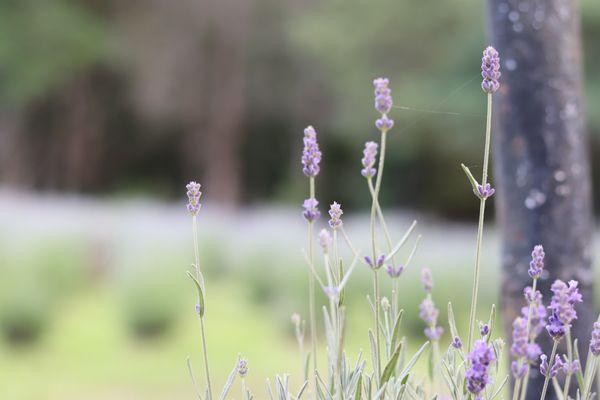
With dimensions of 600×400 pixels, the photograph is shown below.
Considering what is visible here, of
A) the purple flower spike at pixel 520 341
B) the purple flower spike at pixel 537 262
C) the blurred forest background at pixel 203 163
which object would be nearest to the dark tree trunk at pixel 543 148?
the blurred forest background at pixel 203 163

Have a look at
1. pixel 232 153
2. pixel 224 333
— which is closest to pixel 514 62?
pixel 224 333

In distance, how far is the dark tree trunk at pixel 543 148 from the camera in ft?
7.29

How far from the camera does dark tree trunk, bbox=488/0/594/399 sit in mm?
2221

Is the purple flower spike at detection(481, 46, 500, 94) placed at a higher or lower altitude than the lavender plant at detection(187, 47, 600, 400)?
higher

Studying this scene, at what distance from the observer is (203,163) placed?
16469mm

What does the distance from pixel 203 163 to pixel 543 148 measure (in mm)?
14470

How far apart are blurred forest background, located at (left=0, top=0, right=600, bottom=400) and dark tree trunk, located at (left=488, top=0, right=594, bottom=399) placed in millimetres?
200

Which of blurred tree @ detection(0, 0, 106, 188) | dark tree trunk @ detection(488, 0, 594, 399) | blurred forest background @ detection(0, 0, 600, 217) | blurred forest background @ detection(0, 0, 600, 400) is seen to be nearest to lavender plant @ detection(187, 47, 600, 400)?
blurred forest background @ detection(0, 0, 600, 400)

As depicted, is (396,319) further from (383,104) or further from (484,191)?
(383,104)

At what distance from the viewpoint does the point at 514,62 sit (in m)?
2.24

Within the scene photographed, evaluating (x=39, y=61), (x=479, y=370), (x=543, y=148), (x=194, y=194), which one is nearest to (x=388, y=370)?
(x=479, y=370)

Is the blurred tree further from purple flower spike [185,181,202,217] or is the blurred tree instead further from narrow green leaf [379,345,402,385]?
narrow green leaf [379,345,402,385]

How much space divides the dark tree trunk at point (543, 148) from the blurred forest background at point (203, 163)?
20 cm

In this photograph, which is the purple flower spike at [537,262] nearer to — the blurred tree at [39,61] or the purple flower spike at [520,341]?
the purple flower spike at [520,341]
